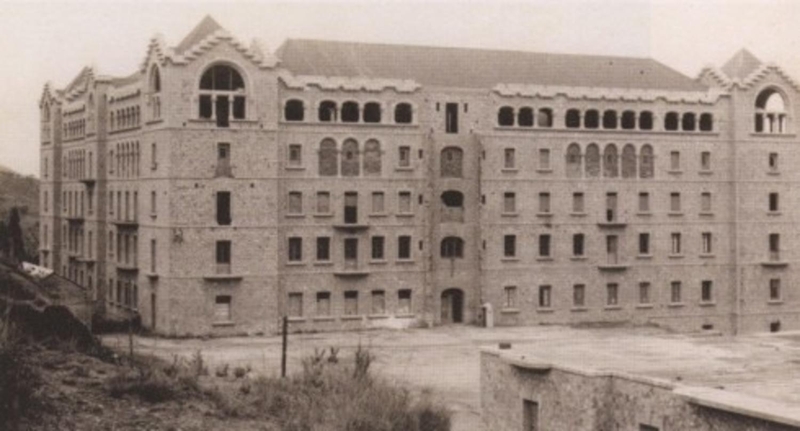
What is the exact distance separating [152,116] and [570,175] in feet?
85.3

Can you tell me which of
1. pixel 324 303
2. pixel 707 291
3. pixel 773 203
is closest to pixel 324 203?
pixel 324 303

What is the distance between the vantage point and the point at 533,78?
68.2 metres

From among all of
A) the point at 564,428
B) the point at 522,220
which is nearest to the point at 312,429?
the point at 564,428

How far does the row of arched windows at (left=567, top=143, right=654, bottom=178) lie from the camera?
6656 centimetres

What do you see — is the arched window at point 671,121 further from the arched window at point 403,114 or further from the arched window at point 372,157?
the arched window at point 372,157

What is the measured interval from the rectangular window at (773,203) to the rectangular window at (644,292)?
Answer: 10.4 metres

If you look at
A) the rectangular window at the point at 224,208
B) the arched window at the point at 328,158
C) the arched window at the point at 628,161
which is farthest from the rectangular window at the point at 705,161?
the rectangular window at the point at 224,208

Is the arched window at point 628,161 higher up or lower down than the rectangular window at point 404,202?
higher up

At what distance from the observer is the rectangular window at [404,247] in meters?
63.7

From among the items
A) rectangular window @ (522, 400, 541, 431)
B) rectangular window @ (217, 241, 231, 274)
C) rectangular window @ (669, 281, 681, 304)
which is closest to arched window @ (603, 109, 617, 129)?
rectangular window @ (669, 281, 681, 304)

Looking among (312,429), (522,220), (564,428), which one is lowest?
(564,428)

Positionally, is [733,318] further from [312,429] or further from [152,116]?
[312,429]

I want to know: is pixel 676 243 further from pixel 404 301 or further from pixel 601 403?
pixel 601 403

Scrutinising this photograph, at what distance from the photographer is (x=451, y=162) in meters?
64.8
